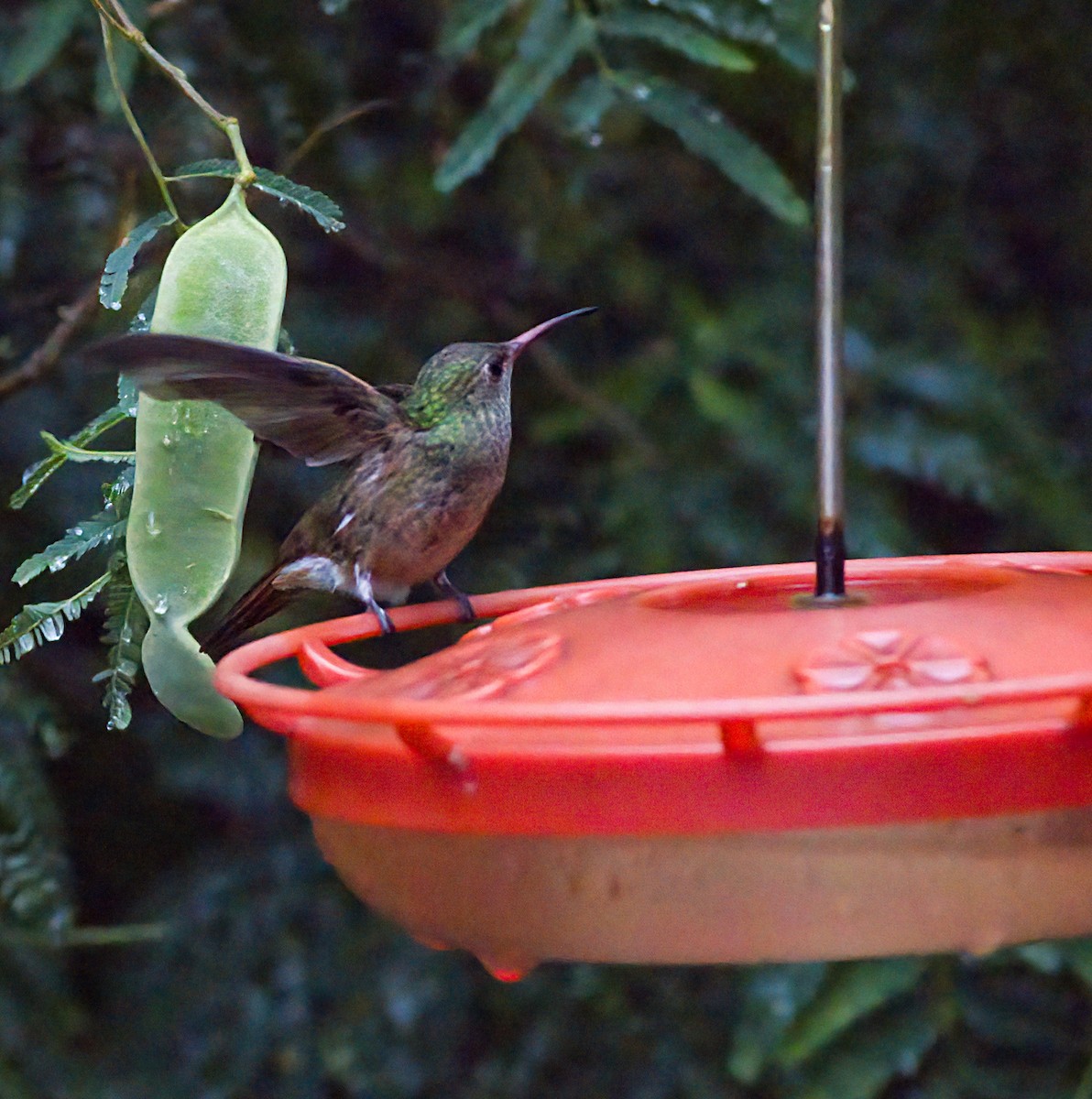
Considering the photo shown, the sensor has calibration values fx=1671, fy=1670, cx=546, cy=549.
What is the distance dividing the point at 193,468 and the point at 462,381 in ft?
2.14

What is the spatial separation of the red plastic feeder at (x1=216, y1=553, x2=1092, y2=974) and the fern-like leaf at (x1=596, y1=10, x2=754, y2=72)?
1181 millimetres

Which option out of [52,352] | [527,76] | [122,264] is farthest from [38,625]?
[527,76]

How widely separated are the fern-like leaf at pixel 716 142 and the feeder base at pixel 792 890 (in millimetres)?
1353

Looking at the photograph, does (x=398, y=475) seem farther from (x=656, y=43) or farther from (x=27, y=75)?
(x=656, y=43)

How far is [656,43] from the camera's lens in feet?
8.53

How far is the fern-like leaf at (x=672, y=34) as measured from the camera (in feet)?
6.64

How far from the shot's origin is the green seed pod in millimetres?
1368

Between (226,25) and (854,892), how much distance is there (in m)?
2.02

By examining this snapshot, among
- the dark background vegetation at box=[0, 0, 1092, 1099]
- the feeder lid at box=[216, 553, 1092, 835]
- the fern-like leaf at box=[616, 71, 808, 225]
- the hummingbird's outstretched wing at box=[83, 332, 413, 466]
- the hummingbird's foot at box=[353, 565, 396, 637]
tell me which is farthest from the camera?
the dark background vegetation at box=[0, 0, 1092, 1099]

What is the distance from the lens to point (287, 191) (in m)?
1.42

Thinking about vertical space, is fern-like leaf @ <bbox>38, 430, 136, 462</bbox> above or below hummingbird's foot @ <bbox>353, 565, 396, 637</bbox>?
above

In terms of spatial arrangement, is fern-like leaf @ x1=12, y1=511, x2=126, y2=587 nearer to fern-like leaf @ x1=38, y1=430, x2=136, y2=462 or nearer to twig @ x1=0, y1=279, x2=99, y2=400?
fern-like leaf @ x1=38, y1=430, x2=136, y2=462

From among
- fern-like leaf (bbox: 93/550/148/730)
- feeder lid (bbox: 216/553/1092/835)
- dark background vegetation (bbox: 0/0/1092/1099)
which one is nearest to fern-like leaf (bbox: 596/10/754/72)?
dark background vegetation (bbox: 0/0/1092/1099)

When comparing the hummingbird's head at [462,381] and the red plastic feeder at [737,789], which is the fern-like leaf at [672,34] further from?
the red plastic feeder at [737,789]
